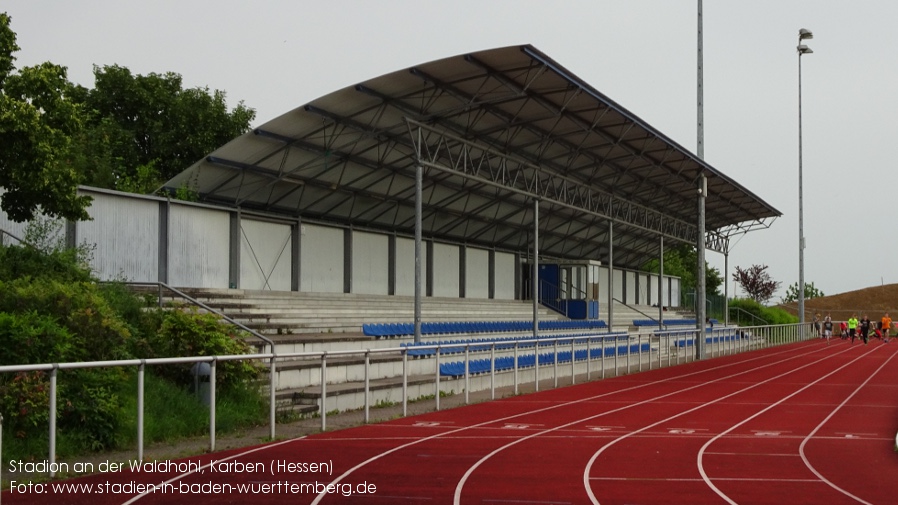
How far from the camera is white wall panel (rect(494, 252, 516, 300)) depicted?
48.3 m

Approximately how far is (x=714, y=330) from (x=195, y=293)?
2286 centimetres

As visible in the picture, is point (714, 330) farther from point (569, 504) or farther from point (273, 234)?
point (569, 504)

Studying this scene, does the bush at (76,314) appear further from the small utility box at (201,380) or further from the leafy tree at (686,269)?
the leafy tree at (686,269)

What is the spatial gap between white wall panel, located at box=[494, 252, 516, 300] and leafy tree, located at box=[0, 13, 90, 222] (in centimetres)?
3131

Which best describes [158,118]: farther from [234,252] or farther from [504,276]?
[234,252]

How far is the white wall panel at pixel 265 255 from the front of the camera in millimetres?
29656

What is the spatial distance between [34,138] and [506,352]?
13.4m

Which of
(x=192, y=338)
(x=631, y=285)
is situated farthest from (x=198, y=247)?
(x=631, y=285)

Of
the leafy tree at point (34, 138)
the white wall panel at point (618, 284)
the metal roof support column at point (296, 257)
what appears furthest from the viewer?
the white wall panel at point (618, 284)

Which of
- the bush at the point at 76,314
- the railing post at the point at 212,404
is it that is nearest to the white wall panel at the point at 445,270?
the bush at the point at 76,314

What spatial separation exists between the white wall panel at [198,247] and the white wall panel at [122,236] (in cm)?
62

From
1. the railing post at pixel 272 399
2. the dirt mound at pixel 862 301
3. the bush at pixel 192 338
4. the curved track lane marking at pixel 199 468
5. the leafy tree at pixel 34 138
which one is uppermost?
the leafy tree at pixel 34 138

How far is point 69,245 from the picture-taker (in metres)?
22.0

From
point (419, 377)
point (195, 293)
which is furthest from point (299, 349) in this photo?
point (195, 293)
